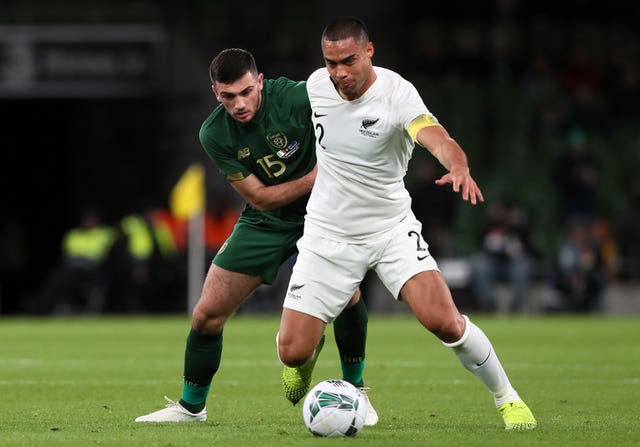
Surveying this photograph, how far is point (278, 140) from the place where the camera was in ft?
25.6

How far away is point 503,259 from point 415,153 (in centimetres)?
384

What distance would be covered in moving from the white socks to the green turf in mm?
210

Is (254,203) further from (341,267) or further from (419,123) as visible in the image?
(419,123)

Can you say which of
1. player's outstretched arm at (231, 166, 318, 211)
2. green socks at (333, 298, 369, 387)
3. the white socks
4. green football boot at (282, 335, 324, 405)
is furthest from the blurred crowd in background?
the white socks

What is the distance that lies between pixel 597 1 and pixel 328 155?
2013 cm

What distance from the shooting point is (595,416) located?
798cm

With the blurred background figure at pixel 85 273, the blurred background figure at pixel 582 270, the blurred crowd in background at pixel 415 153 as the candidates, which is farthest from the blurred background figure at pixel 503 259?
the blurred background figure at pixel 85 273

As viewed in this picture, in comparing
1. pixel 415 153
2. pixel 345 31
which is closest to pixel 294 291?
pixel 345 31

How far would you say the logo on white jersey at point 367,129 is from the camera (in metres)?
7.15

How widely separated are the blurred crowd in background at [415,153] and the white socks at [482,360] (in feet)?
43.6

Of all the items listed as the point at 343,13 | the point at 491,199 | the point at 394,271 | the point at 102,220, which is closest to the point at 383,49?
the point at 343,13

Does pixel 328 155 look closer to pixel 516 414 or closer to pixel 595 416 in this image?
pixel 516 414

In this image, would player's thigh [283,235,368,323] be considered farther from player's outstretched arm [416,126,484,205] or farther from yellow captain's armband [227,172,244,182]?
player's outstretched arm [416,126,484,205]

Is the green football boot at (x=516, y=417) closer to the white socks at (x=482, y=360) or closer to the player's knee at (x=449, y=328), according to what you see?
the white socks at (x=482, y=360)
